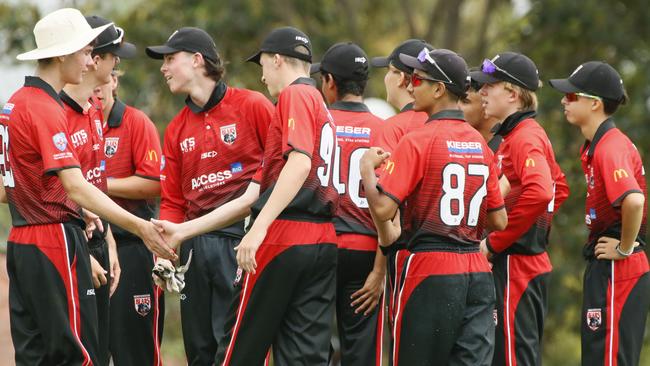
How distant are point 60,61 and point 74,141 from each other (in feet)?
2.12

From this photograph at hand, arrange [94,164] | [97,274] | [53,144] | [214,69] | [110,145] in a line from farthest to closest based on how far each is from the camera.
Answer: [110,145] < [214,69] < [94,164] < [97,274] < [53,144]

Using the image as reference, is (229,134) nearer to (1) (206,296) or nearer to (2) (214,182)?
(2) (214,182)

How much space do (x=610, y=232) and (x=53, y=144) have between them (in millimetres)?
4191

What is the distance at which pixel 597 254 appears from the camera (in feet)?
29.3

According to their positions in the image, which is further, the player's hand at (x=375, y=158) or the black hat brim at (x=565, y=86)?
the black hat brim at (x=565, y=86)

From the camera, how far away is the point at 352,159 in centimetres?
864

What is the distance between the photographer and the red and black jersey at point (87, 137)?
8.12 meters

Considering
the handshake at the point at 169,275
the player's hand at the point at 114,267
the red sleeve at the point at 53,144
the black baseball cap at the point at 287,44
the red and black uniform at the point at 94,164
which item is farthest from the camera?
the player's hand at the point at 114,267

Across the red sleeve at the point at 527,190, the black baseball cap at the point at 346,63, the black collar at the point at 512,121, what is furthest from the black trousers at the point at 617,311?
the black baseball cap at the point at 346,63

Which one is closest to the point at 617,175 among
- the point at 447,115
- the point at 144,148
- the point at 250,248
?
the point at 447,115

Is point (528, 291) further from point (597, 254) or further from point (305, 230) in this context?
point (305, 230)

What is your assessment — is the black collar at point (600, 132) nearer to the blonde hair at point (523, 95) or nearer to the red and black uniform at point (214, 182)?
the blonde hair at point (523, 95)

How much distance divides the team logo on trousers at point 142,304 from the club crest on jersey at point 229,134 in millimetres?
1523

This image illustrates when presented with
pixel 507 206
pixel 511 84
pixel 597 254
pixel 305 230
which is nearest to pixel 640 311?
pixel 597 254
